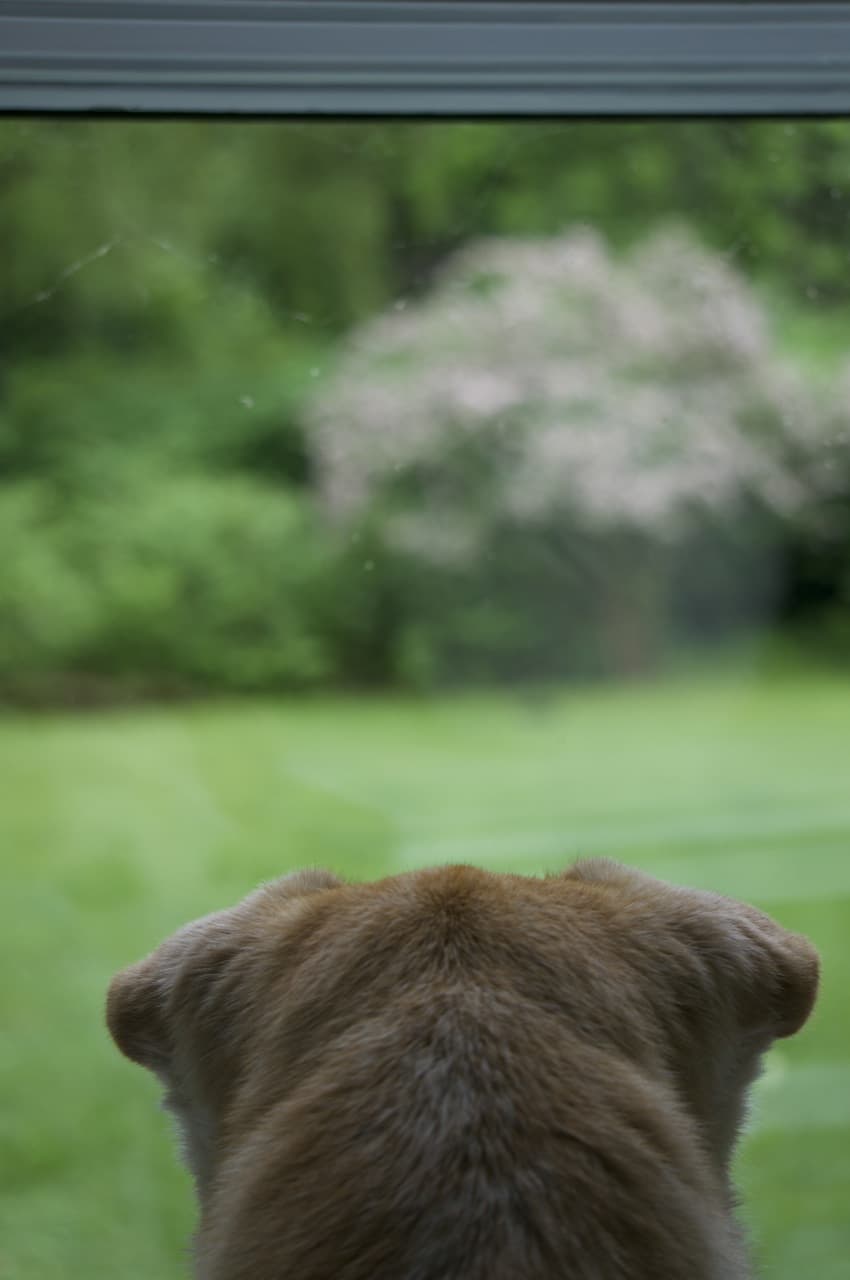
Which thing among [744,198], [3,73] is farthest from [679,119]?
[3,73]

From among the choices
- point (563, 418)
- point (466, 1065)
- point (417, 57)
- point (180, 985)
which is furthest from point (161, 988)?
point (563, 418)

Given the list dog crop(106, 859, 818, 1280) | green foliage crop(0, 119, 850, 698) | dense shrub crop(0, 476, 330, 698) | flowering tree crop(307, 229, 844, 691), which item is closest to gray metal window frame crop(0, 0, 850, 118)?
green foliage crop(0, 119, 850, 698)

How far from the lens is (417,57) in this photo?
96 centimetres

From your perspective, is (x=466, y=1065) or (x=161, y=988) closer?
(x=466, y=1065)

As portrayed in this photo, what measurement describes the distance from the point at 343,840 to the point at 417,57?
30.2 inches

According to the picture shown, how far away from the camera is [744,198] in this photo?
50.4 inches

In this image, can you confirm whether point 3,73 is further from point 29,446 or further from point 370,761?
point 370,761

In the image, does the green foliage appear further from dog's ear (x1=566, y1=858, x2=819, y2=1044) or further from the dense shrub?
dog's ear (x1=566, y1=858, x2=819, y2=1044)

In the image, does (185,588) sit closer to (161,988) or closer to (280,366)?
(280,366)

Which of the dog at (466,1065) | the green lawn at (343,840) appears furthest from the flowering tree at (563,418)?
the dog at (466,1065)

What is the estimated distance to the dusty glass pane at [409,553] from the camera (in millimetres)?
1199

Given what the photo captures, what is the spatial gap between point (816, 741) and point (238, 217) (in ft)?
2.70

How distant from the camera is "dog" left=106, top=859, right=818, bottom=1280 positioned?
21.3 inches

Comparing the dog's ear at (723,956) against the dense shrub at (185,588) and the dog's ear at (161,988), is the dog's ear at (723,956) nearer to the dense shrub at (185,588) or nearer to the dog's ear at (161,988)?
the dog's ear at (161,988)
